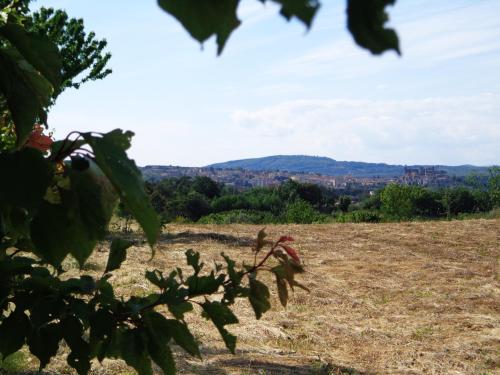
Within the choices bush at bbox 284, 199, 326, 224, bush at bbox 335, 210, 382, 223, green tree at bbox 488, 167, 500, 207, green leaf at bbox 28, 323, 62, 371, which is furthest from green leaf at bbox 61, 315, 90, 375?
green tree at bbox 488, 167, 500, 207

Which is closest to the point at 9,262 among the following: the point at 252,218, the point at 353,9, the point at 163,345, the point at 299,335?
the point at 163,345

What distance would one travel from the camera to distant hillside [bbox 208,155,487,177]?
75881 mm

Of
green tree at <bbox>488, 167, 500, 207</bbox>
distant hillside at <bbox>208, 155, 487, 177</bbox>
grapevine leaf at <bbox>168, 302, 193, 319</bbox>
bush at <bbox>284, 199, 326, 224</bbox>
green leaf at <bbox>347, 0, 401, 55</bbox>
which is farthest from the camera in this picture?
distant hillside at <bbox>208, 155, 487, 177</bbox>

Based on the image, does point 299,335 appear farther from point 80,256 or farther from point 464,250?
point 464,250

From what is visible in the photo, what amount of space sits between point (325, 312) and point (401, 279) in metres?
1.50

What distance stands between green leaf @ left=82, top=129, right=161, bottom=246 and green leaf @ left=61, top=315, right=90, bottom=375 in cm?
34

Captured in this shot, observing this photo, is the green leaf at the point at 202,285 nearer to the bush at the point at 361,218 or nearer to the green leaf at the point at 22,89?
the green leaf at the point at 22,89

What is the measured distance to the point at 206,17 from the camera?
219mm

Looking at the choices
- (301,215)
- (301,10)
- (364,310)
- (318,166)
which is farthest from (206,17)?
(318,166)

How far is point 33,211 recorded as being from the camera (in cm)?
48

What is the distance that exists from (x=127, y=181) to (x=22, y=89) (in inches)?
10.5

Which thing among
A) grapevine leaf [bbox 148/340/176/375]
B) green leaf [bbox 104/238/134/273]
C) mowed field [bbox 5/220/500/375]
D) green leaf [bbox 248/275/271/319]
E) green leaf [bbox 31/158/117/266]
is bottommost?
mowed field [bbox 5/220/500/375]

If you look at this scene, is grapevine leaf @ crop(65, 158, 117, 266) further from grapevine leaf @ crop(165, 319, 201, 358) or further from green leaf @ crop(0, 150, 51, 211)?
grapevine leaf @ crop(165, 319, 201, 358)

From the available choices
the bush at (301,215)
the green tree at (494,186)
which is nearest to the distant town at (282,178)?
the green tree at (494,186)
